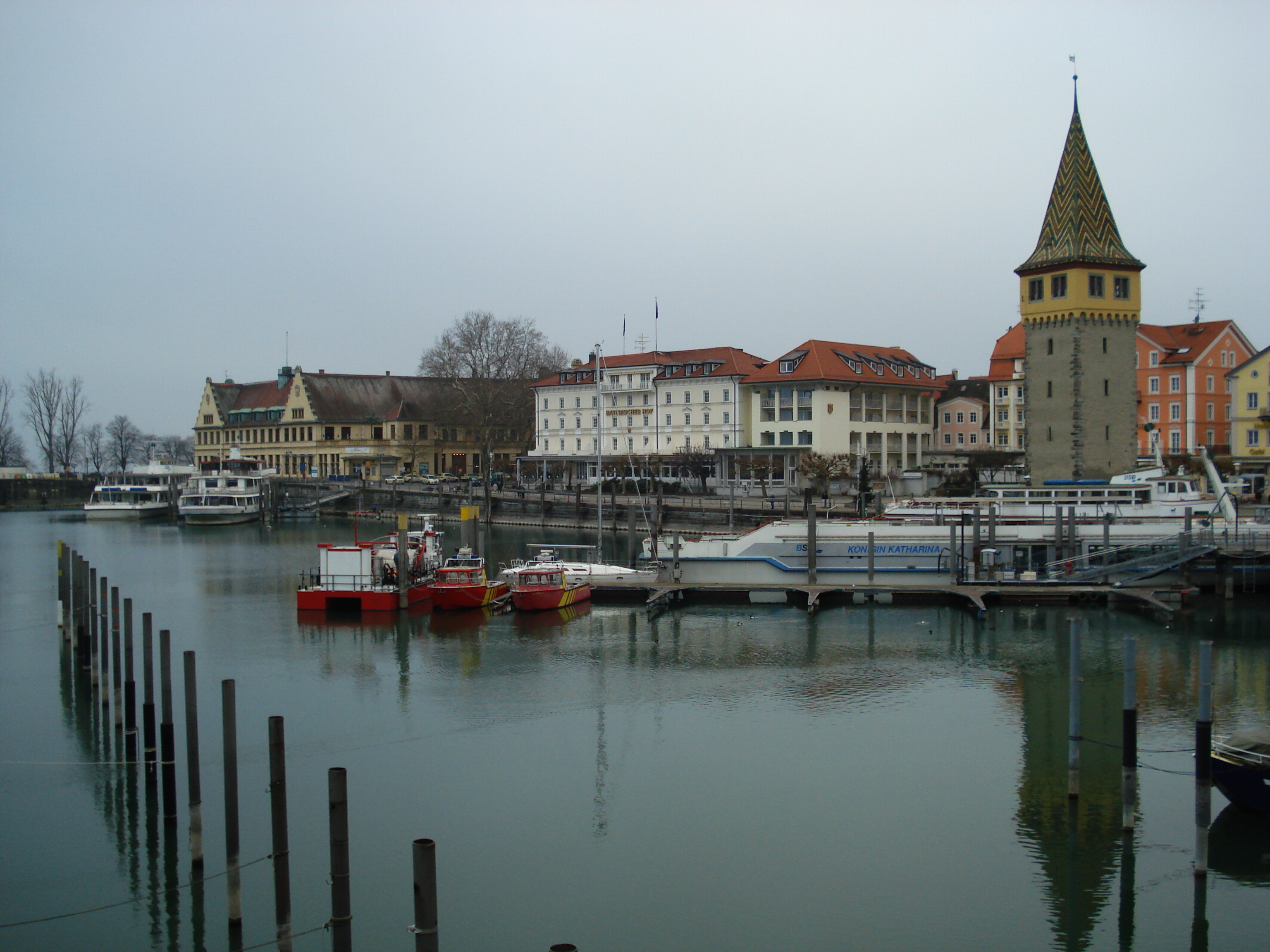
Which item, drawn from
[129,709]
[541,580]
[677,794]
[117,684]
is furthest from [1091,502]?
[129,709]

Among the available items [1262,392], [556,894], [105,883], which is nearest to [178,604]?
[105,883]

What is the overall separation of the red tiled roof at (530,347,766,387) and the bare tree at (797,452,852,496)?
1025cm

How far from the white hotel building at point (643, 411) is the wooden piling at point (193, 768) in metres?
61.0

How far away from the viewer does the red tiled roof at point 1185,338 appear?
72.7m

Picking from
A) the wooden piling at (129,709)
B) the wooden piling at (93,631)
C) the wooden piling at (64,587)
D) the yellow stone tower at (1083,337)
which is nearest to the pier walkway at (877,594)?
the yellow stone tower at (1083,337)

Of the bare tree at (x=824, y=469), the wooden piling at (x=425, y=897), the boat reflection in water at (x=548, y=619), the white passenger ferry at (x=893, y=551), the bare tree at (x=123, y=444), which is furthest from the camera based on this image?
the bare tree at (x=123, y=444)

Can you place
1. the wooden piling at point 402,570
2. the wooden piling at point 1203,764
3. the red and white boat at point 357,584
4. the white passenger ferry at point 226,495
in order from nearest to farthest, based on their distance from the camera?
the wooden piling at point 1203,764 → the wooden piling at point 402,570 → the red and white boat at point 357,584 → the white passenger ferry at point 226,495

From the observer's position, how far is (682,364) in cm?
8362

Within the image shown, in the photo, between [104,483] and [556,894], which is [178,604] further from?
[104,483]

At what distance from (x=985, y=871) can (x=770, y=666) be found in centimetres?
1345

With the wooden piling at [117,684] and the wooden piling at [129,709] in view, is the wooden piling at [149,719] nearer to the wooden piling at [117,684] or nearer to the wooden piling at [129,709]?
the wooden piling at [129,709]

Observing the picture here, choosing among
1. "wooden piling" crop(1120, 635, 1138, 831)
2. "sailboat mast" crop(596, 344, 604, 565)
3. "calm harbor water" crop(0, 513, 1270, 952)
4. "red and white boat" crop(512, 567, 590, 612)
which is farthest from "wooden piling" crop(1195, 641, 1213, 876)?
"sailboat mast" crop(596, 344, 604, 565)

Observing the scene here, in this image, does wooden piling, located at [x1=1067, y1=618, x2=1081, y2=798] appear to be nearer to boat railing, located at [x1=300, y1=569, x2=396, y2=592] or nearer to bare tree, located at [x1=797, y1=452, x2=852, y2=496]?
boat railing, located at [x1=300, y1=569, x2=396, y2=592]

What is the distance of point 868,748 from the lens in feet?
73.1
